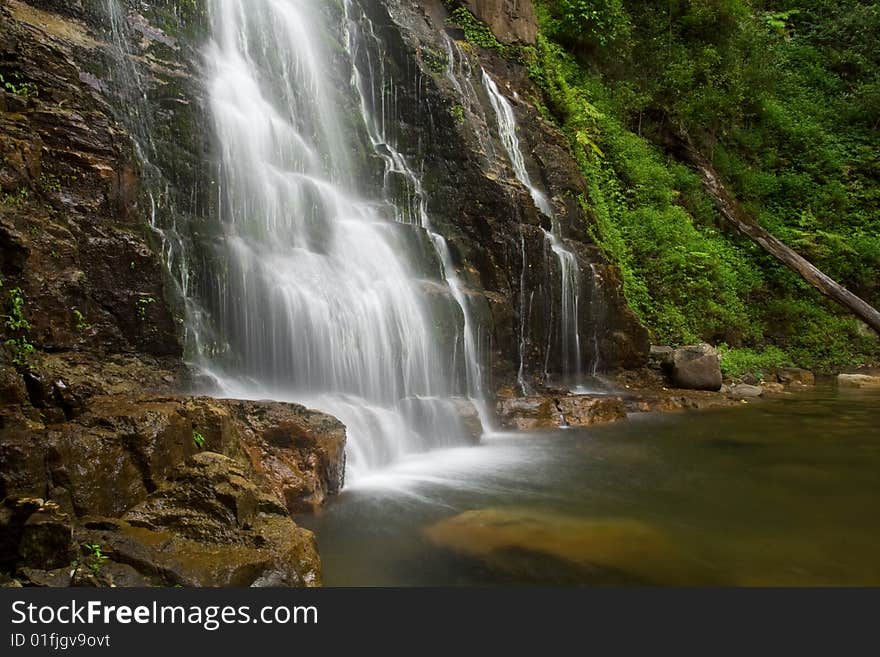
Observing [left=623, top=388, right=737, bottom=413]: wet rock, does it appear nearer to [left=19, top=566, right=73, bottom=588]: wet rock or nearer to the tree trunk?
the tree trunk

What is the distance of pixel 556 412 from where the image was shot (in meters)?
9.99

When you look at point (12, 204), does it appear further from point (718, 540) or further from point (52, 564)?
point (718, 540)

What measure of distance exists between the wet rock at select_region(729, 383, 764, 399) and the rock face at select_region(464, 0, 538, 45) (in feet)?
33.0

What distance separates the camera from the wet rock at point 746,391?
1265 centimetres

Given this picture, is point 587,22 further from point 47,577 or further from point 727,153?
point 47,577

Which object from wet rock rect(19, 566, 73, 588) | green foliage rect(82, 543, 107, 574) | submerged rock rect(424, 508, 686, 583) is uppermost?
green foliage rect(82, 543, 107, 574)

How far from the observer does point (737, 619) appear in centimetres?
372

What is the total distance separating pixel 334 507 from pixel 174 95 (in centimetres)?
614

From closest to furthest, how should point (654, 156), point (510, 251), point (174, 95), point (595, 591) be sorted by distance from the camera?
point (595, 591), point (174, 95), point (510, 251), point (654, 156)

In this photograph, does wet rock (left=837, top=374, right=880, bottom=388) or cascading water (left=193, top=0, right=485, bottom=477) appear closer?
cascading water (left=193, top=0, right=485, bottom=477)

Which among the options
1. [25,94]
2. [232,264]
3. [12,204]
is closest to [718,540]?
[232,264]

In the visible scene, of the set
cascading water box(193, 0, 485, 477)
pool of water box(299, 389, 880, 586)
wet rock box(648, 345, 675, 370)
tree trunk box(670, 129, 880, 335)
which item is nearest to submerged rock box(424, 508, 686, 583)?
pool of water box(299, 389, 880, 586)

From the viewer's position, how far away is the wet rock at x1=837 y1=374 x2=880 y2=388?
47.2 feet

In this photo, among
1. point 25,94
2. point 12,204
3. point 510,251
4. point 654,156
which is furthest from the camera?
point 654,156
